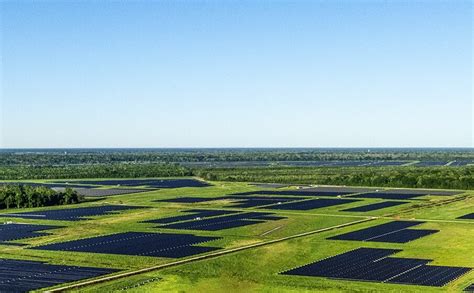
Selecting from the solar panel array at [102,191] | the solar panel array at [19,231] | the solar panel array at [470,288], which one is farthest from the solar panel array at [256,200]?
the solar panel array at [470,288]

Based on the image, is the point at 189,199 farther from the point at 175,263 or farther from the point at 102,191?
the point at 175,263

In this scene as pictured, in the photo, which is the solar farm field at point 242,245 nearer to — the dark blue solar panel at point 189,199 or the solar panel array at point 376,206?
the solar panel array at point 376,206

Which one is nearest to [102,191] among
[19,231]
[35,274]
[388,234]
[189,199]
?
[189,199]

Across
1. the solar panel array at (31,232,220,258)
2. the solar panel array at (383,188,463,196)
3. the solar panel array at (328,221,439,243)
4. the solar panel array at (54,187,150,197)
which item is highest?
the solar panel array at (383,188,463,196)

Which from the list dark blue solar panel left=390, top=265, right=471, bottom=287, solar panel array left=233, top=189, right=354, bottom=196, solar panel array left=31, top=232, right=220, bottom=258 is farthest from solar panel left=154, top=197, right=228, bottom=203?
dark blue solar panel left=390, top=265, right=471, bottom=287

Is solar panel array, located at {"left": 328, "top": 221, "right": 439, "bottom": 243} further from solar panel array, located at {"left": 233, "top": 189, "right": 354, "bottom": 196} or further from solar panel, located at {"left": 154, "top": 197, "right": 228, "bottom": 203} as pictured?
solar panel array, located at {"left": 233, "top": 189, "right": 354, "bottom": 196}

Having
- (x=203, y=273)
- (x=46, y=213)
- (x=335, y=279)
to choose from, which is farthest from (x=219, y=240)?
(x=46, y=213)
